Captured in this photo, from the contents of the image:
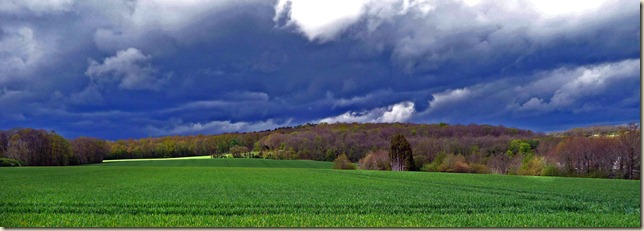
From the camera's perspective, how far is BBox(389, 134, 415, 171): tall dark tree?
29656 millimetres

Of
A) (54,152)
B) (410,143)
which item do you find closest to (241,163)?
(54,152)

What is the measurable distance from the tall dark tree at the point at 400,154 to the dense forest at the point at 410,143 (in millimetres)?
472

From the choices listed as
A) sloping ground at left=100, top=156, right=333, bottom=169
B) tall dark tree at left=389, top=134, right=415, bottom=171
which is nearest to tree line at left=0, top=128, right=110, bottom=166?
sloping ground at left=100, top=156, right=333, bottom=169

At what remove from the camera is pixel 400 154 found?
3728cm

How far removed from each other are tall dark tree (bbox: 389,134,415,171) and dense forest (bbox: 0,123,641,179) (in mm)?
472

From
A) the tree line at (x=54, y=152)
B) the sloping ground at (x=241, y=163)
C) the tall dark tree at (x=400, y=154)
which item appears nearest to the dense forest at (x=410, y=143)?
the tree line at (x=54, y=152)

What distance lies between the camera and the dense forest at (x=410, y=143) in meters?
19.9

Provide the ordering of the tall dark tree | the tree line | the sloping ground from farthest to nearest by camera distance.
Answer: the sloping ground
the tall dark tree
the tree line

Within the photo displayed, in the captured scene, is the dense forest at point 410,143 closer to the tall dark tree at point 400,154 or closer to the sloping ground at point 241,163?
the tall dark tree at point 400,154

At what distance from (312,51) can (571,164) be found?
2082 centimetres

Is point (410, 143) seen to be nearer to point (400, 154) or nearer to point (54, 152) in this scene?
point (400, 154)

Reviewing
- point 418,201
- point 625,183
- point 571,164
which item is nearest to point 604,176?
point 571,164

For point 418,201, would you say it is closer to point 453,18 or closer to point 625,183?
point 453,18

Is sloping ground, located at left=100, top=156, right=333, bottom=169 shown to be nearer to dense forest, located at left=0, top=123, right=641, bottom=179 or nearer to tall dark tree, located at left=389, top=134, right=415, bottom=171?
dense forest, located at left=0, top=123, right=641, bottom=179
